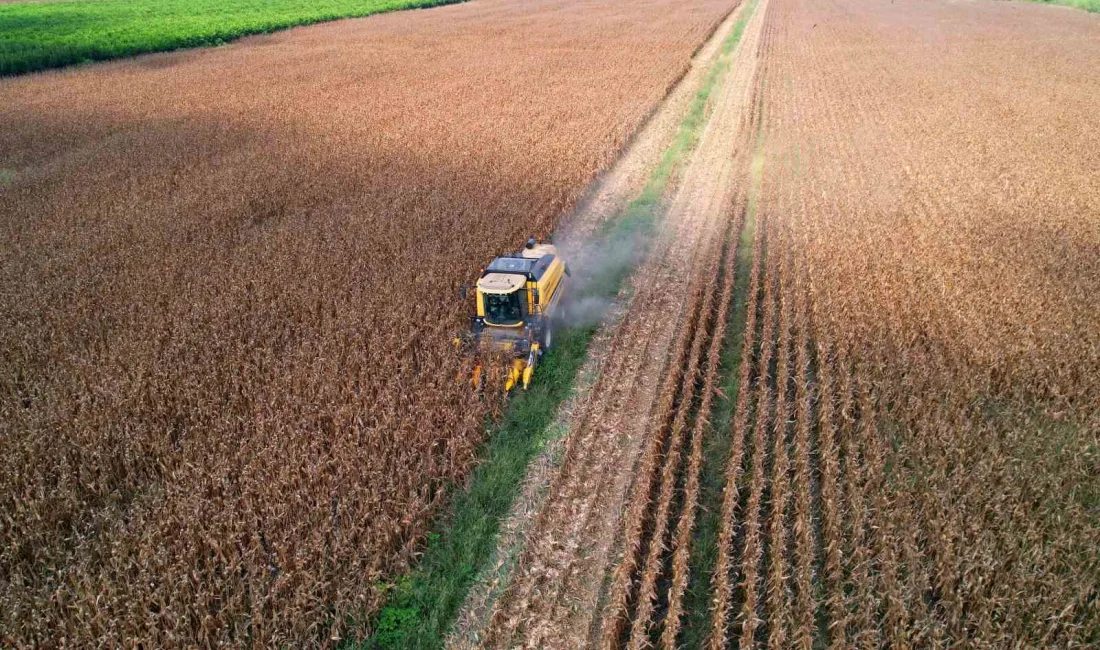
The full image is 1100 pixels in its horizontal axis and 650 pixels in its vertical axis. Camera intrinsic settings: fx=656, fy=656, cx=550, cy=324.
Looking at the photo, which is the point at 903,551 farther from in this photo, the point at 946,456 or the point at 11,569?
the point at 11,569

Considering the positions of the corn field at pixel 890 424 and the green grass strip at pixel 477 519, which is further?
the green grass strip at pixel 477 519

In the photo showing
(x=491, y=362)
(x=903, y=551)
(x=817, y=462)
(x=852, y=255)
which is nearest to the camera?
(x=903, y=551)

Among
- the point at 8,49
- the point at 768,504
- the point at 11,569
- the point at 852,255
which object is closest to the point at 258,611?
the point at 11,569

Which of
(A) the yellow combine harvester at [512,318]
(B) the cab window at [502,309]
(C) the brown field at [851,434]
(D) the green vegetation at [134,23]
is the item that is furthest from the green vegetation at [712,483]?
(D) the green vegetation at [134,23]

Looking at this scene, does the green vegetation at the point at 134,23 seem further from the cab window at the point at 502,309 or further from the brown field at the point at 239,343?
the cab window at the point at 502,309

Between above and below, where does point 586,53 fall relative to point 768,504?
above

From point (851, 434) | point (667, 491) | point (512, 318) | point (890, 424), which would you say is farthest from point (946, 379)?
point (512, 318)

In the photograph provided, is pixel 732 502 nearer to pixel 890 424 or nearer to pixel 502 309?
pixel 890 424

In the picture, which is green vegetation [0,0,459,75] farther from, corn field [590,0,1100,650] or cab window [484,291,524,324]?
corn field [590,0,1100,650]
